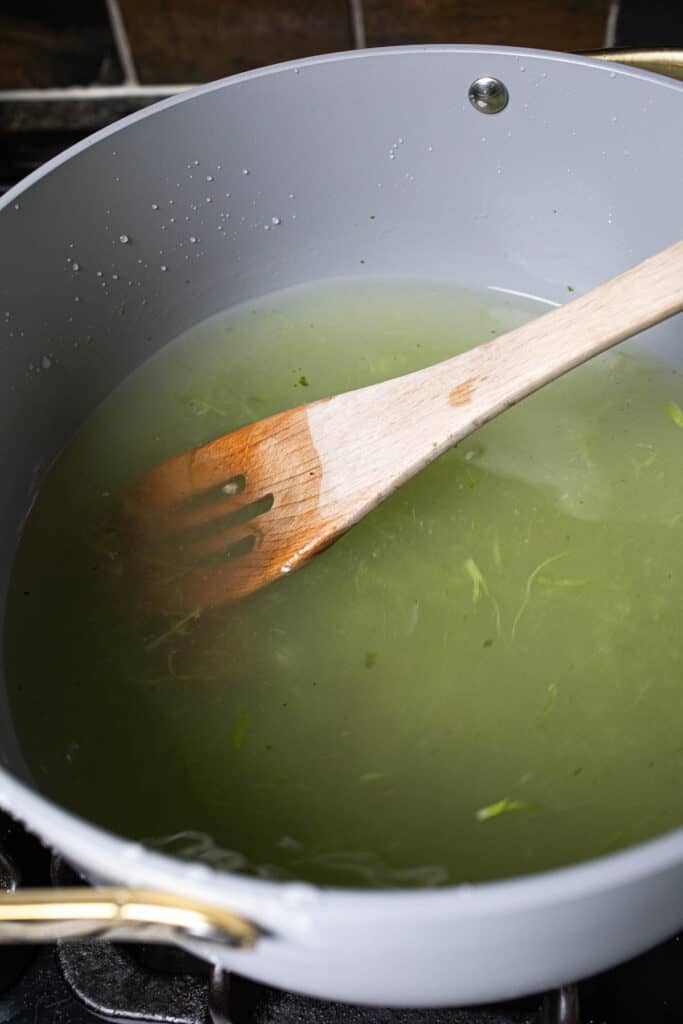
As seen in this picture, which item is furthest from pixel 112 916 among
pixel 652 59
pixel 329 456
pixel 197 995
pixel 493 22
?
pixel 493 22

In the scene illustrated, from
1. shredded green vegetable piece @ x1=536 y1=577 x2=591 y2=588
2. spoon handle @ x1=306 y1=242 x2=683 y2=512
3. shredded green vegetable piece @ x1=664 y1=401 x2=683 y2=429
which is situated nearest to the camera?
spoon handle @ x1=306 y1=242 x2=683 y2=512

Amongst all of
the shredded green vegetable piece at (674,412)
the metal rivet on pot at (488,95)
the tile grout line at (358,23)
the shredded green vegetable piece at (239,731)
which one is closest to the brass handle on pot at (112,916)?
the shredded green vegetable piece at (239,731)

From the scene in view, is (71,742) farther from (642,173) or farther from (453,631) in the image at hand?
(642,173)

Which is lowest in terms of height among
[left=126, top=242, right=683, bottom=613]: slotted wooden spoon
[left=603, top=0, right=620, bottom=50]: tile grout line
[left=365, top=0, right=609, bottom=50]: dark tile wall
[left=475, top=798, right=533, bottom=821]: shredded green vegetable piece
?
[left=475, top=798, right=533, bottom=821]: shredded green vegetable piece

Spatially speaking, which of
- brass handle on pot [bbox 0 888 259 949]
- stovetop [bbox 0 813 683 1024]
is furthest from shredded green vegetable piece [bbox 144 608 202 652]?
brass handle on pot [bbox 0 888 259 949]

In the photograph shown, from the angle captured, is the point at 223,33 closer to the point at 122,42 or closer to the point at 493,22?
the point at 122,42

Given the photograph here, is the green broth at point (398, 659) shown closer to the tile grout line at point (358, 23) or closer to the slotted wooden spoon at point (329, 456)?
the slotted wooden spoon at point (329, 456)

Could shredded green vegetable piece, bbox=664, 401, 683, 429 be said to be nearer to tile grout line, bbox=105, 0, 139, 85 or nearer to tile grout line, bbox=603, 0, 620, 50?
tile grout line, bbox=603, 0, 620, 50
